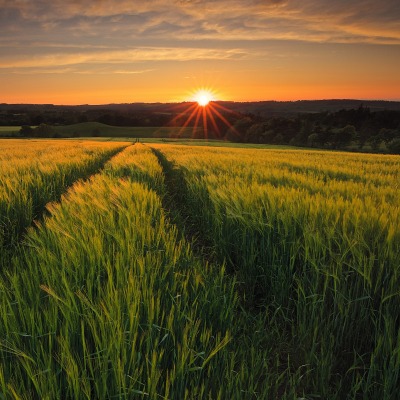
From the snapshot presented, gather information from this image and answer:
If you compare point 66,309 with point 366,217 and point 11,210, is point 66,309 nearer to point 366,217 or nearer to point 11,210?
point 366,217

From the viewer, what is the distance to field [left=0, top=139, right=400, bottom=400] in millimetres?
1083

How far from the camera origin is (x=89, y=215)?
2627 millimetres

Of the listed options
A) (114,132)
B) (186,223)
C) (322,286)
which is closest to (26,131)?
(114,132)

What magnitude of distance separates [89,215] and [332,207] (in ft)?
6.58

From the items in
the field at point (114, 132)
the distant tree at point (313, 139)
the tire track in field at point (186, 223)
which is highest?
the field at point (114, 132)

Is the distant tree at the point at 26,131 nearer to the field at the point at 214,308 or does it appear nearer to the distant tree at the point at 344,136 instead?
the distant tree at the point at 344,136

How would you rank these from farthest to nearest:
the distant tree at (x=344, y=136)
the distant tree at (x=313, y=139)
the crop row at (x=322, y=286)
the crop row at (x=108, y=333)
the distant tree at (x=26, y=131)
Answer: the distant tree at (x=313, y=139), the distant tree at (x=26, y=131), the distant tree at (x=344, y=136), the crop row at (x=322, y=286), the crop row at (x=108, y=333)

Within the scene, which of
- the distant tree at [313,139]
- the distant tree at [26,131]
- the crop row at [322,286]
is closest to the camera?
the crop row at [322,286]

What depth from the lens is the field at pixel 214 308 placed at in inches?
42.6

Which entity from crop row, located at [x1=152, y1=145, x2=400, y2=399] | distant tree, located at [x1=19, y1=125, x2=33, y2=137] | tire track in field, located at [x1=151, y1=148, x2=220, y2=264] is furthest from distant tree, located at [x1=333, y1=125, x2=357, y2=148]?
crop row, located at [x1=152, y1=145, x2=400, y2=399]

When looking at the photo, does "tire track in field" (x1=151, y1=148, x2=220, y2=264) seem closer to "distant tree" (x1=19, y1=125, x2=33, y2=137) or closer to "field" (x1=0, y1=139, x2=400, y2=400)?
"field" (x1=0, y1=139, x2=400, y2=400)

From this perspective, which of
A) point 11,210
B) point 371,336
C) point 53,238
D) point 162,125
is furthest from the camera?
point 162,125

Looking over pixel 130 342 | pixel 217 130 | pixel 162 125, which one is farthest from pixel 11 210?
pixel 162 125

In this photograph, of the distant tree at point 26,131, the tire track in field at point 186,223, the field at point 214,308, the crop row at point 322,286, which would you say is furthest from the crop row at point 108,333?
the distant tree at point 26,131
